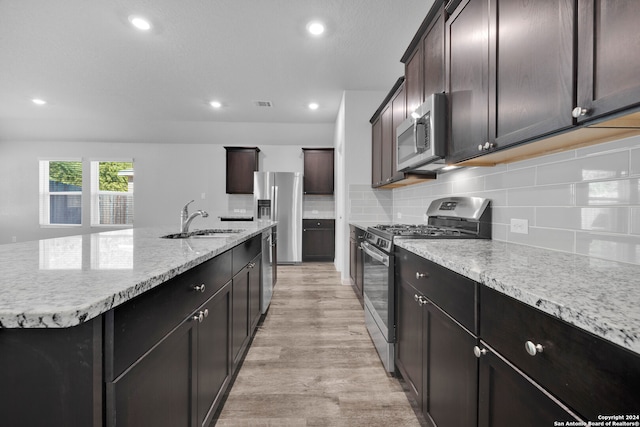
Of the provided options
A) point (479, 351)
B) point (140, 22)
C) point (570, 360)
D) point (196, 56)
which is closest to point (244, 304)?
point (479, 351)

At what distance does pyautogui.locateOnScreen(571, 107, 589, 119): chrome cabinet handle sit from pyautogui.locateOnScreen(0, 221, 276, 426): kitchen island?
50.9 inches

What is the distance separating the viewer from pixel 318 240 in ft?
19.1

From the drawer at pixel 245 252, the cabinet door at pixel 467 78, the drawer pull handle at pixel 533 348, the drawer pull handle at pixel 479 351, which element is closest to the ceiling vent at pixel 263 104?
the drawer at pixel 245 252

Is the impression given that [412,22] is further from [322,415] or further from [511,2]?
[322,415]

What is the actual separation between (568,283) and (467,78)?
1178 mm

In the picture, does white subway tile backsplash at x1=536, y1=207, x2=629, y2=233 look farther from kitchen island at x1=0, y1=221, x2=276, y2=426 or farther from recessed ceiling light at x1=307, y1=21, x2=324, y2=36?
recessed ceiling light at x1=307, y1=21, x2=324, y2=36

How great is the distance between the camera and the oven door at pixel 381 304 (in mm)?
1804

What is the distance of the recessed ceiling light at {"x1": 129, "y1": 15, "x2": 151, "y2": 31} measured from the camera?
2641 mm

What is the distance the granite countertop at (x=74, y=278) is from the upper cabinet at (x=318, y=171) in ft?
15.8

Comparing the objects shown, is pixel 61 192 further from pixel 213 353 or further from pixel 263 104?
pixel 213 353

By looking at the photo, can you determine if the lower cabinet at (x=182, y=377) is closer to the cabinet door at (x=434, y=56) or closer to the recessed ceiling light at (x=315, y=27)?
the cabinet door at (x=434, y=56)

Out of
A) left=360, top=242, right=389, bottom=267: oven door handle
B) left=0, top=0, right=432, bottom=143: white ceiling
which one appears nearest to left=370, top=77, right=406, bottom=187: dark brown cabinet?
left=0, top=0, right=432, bottom=143: white ceiling

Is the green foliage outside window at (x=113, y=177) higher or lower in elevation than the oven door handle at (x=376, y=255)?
higher

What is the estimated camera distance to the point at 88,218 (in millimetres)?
6496
